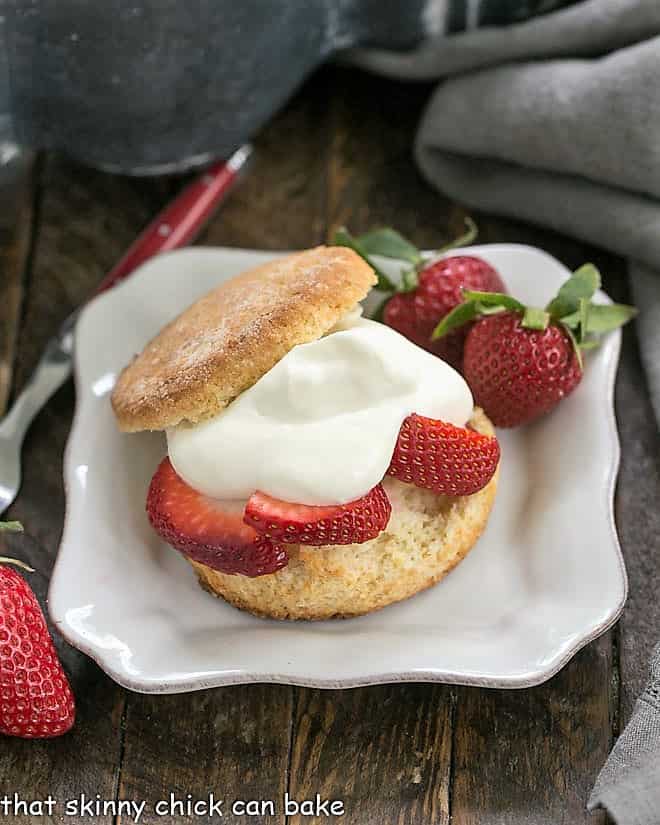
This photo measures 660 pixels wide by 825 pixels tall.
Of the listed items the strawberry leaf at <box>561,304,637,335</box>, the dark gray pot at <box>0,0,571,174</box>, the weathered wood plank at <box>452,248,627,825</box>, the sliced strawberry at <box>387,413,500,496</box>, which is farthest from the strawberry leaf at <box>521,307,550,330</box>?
the dark gray pot at <box>0,0,571,174</box>

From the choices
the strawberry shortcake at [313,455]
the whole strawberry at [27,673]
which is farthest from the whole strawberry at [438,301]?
the whole strawberry at [27,673]

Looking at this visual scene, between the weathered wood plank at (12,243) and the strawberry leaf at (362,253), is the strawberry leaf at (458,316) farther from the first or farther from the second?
the weathered wood plank at (12,243)

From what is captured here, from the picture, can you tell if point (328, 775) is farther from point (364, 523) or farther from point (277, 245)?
point (277, 245)

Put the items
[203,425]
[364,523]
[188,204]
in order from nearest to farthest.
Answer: [364,523]
[203,425]
[188,204]

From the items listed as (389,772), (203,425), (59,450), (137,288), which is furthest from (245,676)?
(137,288)

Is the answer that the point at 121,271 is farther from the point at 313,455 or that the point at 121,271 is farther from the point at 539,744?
the point at 539,744

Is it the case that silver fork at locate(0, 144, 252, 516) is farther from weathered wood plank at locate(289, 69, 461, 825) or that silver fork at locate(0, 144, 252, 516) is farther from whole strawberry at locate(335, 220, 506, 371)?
weathered wood plank at locate(289, 69, 461, 825)
